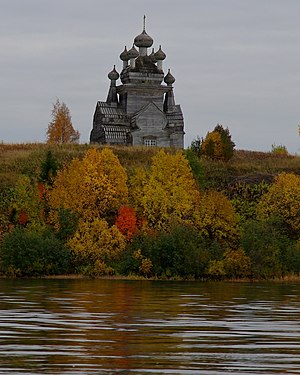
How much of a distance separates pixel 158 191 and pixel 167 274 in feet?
37.1

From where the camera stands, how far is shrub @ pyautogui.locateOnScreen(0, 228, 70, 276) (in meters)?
65.0

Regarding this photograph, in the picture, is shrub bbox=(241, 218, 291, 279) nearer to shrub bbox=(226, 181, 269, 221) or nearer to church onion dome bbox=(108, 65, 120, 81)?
shrub bbox=(226, 181, 269, 221)

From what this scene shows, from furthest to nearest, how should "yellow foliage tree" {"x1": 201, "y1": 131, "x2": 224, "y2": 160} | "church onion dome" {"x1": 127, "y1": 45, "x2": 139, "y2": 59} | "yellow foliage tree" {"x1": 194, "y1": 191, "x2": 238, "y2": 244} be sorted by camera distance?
"church onion dome" {"x1": 127, "y1": 45, "x2": 139, "y2": 59} → "yellow foliage tree" {"x1": 201, "y1": 131, "x2": 224, "y2": 160} → "yellow foliage tree" {"x1": 194, "y1": 191, "x2": 238, "y2": 244}

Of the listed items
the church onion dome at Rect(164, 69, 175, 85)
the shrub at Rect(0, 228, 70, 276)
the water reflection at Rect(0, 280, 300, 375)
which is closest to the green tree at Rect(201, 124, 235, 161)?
the church onion dome at Rect(164, 69, 175, 85)

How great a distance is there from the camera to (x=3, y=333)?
23.0m

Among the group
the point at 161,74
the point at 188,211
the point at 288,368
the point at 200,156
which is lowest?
the point at 288,368

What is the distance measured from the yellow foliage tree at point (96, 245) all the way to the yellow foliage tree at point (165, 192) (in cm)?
484

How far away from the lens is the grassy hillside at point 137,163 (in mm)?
90812

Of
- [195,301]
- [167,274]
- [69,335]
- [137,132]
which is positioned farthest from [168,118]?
[69,335]

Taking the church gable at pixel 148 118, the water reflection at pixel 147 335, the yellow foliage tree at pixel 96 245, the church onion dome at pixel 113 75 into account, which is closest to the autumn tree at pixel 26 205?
the yellow foliage tree at pixel 96 245

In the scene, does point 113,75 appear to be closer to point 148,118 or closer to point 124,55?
point 124,55

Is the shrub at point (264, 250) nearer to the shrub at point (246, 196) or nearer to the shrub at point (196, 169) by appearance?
the shrub at point (196, 169)

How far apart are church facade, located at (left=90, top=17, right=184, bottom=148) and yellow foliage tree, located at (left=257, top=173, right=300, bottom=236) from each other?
2724cm

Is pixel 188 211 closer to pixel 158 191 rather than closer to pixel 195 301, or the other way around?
pixel 158 191
